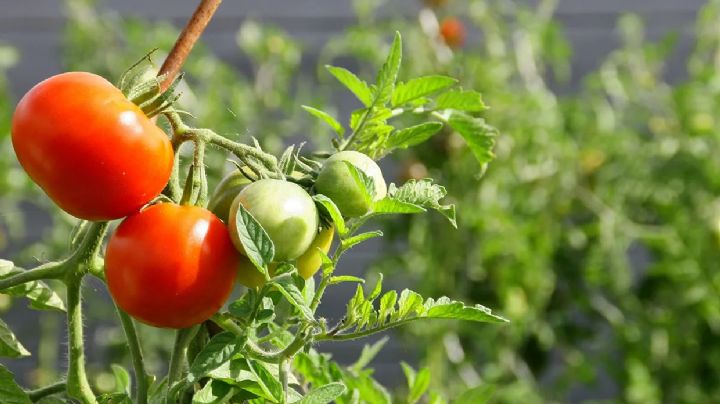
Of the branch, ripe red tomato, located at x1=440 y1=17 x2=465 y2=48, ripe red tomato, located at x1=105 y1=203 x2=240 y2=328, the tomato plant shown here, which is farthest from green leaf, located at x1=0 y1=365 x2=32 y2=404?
ripe red tomato, located at x1=440 y1=17 x2=465 y2=48

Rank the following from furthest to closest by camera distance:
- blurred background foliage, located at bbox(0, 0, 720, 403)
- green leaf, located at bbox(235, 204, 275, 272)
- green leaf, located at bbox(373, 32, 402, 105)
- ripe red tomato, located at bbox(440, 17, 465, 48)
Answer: ripe red tomato, located at bbox(440, 17, 465, 48)
blurred background foliage, located at bbox(0, 0, 720, 403)
green leaf, located at bbox(373, 32, 402, 105)
green leaf, located at bbox(235, 204, 275, 272)

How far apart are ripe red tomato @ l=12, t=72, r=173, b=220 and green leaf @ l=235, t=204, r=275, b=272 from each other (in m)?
0.07

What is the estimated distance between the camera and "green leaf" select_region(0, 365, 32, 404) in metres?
0.70

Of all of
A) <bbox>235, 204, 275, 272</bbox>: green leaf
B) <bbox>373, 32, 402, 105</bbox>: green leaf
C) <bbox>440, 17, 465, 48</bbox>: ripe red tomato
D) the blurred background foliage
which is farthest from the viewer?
<bbox>440, 17, 465, 48</bbox>: ripe red tomato

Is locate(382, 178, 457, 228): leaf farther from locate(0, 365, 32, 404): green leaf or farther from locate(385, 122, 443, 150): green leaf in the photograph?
locate(0, 365, 32, 404): green leaf

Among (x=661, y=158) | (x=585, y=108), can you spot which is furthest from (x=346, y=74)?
(x=585, y=108)

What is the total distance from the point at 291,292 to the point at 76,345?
0.17 meters

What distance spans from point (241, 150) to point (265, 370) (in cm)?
13

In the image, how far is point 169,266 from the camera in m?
0.65

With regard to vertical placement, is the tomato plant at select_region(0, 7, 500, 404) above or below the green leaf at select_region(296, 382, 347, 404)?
above

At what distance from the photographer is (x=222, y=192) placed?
707 mm

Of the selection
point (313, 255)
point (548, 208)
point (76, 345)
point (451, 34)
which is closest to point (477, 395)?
point (313, 255)

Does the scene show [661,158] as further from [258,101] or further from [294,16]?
[294,16]

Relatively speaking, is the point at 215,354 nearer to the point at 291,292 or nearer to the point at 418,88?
the point at 291,292
